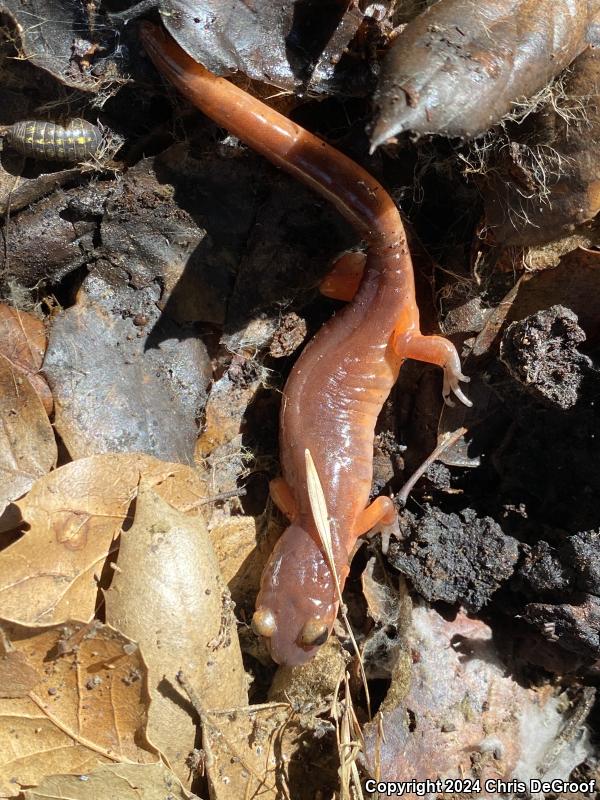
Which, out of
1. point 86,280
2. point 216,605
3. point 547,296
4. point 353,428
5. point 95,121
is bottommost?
point 216,605

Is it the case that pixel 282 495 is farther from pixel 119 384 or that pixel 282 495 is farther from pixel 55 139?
pixel 55 139

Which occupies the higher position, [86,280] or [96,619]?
[86,280]

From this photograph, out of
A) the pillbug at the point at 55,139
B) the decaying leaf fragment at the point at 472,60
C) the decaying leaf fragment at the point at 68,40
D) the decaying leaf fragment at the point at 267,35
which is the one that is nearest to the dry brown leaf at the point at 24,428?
the pillbug at the point at 55,139

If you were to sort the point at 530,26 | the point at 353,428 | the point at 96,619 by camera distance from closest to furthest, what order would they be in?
the point at 530,26 → the point at 96,619 → the point at 353,428

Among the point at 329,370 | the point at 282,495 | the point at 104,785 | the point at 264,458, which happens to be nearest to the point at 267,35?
the point at 329,370

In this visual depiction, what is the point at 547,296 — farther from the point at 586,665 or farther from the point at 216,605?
the point at 216,605

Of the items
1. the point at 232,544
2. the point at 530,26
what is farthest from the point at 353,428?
the point at 530,26
